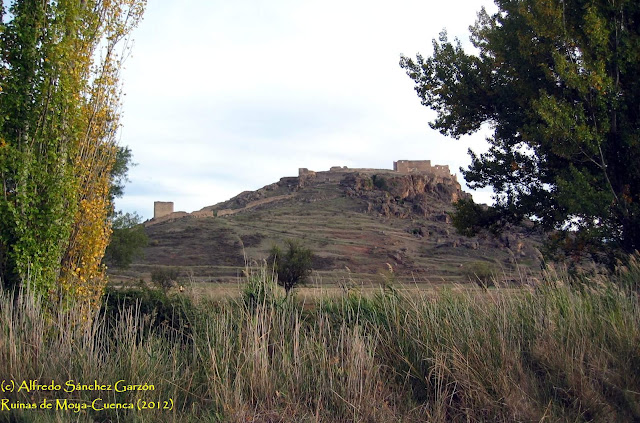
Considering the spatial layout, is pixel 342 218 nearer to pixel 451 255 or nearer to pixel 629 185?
pixel 451 255

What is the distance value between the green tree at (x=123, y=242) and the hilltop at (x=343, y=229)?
3758mm

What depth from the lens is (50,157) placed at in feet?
25.7

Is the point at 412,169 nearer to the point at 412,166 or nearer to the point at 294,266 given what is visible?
the point at 412,166

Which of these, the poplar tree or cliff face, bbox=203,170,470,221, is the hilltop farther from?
the poplar tree

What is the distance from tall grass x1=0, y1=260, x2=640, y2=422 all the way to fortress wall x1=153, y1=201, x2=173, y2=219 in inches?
2818

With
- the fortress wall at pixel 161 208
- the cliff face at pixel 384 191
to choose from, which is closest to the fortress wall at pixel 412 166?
the cliff face at pixel 384 191

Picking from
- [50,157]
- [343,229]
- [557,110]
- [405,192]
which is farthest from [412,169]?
[50,157]

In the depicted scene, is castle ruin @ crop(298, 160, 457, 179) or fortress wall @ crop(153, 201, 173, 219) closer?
fortress wall @ crop(153, 201, 173, 219)

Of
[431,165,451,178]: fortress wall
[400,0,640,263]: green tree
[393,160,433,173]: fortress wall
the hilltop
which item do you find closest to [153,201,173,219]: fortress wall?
the hilltop

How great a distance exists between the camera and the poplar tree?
7.53 metres

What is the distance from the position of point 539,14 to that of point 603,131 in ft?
9.75

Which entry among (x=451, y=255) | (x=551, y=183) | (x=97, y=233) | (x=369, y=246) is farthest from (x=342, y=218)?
(x=97, y=233)

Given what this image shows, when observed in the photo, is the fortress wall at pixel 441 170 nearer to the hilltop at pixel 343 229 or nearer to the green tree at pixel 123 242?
the hilltop at pixel 343 229

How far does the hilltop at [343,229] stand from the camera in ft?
→ 164
